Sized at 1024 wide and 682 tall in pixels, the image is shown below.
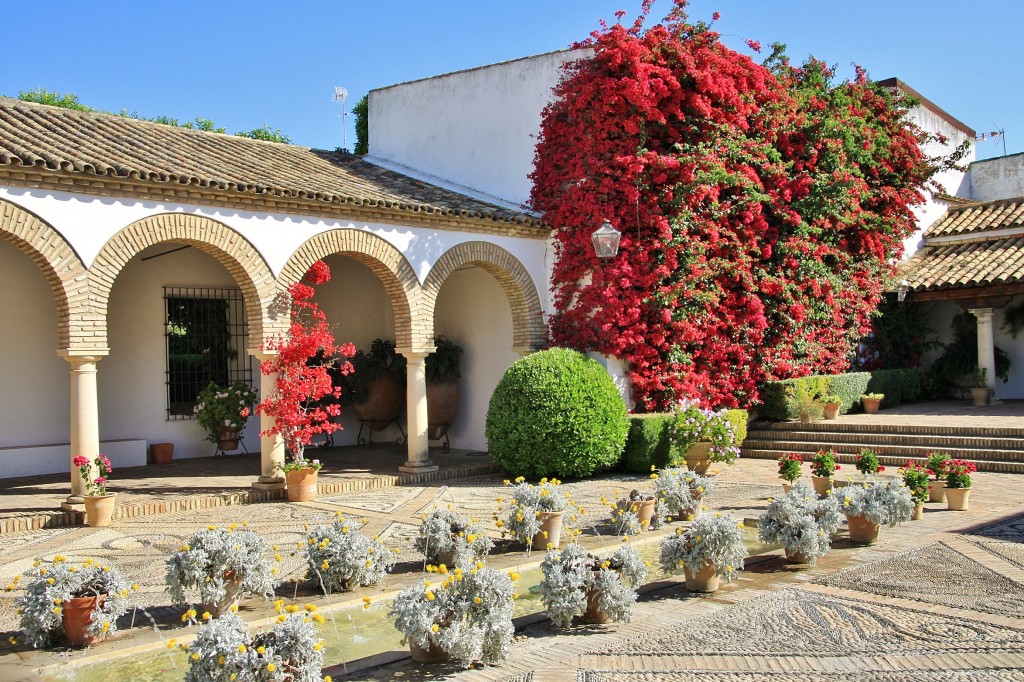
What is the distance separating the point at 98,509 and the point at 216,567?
14.1ft

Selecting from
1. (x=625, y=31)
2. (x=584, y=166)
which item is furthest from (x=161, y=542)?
(x=625, y=31)

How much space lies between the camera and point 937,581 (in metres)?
6.54

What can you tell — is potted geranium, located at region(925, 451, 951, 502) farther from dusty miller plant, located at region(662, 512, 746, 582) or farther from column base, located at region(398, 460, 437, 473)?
column base, located at region(398, 460, 437, 473)

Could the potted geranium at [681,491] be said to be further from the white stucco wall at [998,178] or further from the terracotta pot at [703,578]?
the white stucco wall at [998,178]

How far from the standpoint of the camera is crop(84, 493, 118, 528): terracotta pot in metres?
9.45

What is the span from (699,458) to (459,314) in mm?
5356

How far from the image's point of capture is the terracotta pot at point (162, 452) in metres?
13.6

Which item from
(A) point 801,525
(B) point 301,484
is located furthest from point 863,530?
(B) point 301,484

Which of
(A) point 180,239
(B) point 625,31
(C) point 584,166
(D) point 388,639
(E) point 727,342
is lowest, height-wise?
(D) point 388,639

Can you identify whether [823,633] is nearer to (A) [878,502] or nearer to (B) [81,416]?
(A) [878,502]

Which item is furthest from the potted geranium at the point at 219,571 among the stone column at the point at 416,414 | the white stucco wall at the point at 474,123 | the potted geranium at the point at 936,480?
the white stucco wall at the point at 474,123

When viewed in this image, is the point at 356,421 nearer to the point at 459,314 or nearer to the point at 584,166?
the point at 459,314

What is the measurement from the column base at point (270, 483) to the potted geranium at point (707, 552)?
20.4 feet

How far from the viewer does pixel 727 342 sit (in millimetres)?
14586
